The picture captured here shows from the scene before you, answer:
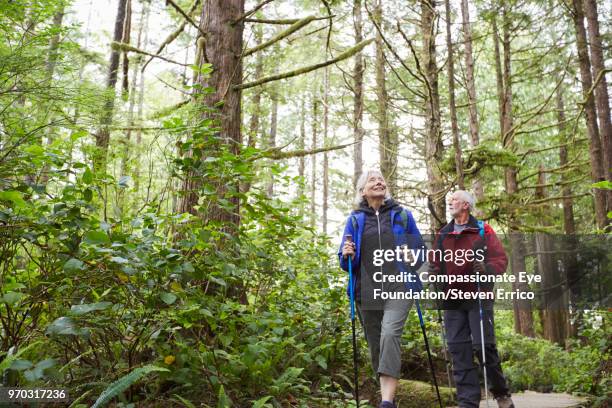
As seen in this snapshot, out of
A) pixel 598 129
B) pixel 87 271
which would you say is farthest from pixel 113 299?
pixel 598 129

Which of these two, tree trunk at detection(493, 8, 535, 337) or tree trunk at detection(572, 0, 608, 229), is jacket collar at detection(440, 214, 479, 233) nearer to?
tree trunk at detection(493, 8, 535, 337)

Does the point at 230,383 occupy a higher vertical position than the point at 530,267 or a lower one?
lower

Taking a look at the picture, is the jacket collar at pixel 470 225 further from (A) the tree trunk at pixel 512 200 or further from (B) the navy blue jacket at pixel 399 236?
(A) the tree trunk at pixel 512 200

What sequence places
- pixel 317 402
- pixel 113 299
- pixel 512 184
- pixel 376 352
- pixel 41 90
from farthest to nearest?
pixel 512 184 < pixel 317 402 < pixel 376 352 < pixel 41 90 < pixel 113 299

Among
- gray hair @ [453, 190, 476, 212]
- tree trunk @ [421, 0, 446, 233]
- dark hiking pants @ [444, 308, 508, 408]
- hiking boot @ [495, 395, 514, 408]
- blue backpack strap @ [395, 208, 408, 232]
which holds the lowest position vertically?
hiking boot @ [495, 395, 514, 408]

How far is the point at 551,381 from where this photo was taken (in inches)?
345

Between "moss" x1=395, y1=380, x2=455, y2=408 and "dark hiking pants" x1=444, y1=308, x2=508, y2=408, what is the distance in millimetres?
1079

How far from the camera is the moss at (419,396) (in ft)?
19.3

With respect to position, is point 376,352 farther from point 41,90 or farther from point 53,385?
point 41,90

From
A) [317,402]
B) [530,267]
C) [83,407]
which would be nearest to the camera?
[83,407]

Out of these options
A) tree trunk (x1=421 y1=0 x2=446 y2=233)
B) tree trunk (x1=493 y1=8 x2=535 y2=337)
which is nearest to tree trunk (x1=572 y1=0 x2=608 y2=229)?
tree trunk (x1=493 y1=8 x2=535 y2=337)

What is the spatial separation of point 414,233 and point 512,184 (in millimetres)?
9736

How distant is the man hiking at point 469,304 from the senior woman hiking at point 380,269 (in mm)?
856

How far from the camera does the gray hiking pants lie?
408cm
